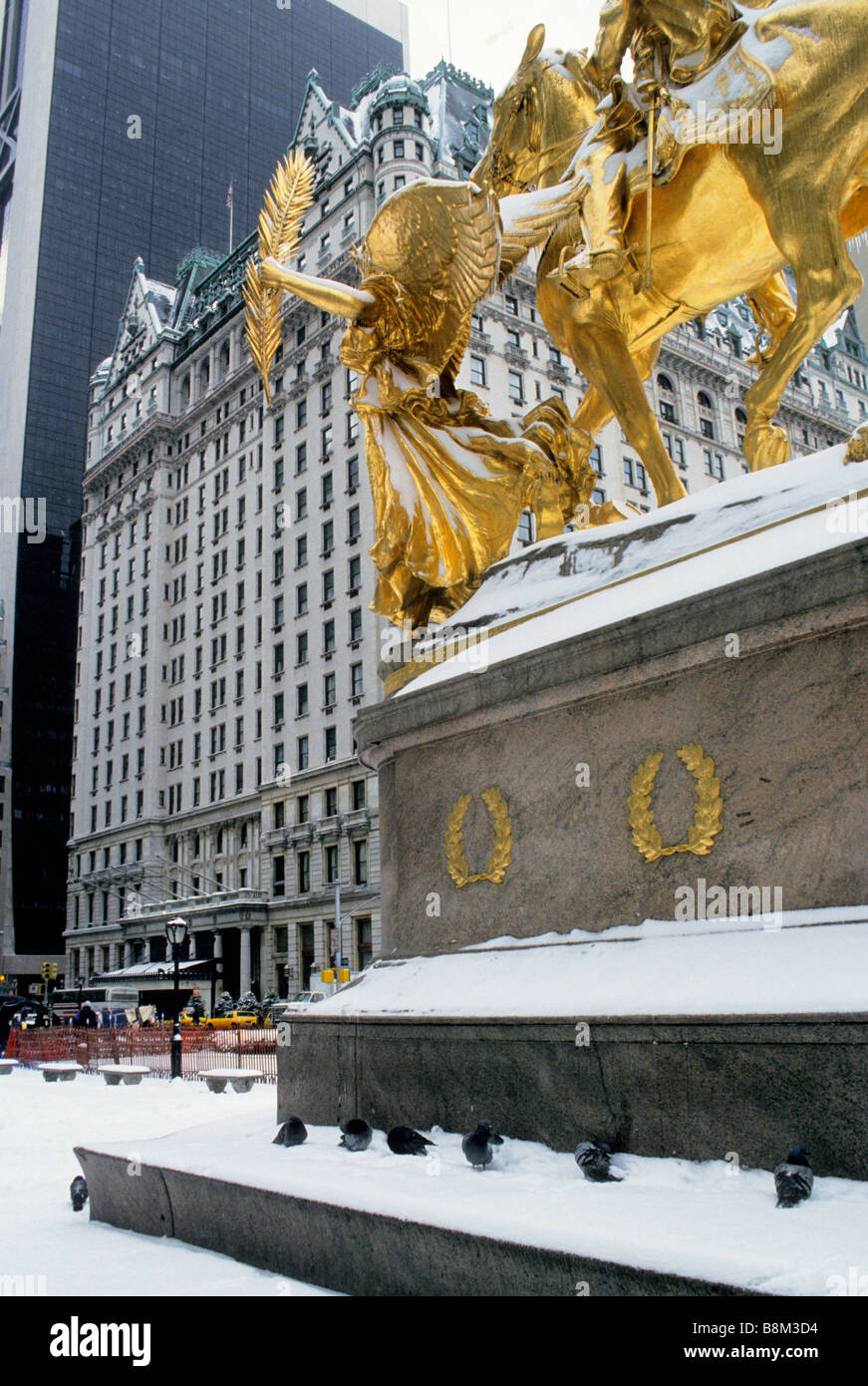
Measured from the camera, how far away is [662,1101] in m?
3.75

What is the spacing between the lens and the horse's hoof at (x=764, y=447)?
20.8 feet

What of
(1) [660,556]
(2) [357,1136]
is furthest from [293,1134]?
(1) [660,556]

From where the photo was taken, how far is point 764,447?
6.38m

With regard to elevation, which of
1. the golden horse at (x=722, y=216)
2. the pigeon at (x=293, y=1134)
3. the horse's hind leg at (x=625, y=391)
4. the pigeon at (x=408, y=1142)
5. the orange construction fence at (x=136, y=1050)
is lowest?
the orange construction fence at (x=136, y=1050)

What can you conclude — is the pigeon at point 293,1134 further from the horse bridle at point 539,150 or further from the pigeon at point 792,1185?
the horse bridle at point 539,150

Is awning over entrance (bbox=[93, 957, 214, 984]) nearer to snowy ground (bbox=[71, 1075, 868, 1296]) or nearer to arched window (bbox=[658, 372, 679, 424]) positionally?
arched window (bbox=[658, 372, 679, 424])

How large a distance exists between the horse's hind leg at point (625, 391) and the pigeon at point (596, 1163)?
4.11 meters

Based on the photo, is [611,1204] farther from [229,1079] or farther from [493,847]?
[229,1079]

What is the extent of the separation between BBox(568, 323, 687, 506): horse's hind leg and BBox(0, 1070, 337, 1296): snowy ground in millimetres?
4454

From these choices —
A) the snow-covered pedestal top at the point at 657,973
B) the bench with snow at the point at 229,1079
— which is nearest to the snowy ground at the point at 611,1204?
the snow-covered pedestal top at the point at 657,973

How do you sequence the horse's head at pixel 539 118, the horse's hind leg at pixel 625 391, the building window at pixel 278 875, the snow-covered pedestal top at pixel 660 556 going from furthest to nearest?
the building window at pixel 278 875 < the horse's head at pixel 539 118 < the horse's hind leg at pixel 625 391 < the snow-covered pedestal top at pixel 660 556

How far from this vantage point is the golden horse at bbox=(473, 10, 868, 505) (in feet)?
18.9

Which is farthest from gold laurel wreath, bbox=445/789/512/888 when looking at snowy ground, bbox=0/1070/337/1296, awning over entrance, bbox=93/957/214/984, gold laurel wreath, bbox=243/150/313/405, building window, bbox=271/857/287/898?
building window, bbox=271/857/287/898
